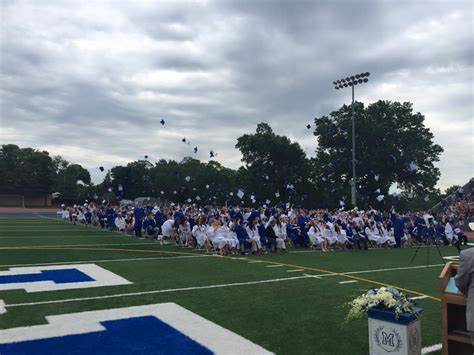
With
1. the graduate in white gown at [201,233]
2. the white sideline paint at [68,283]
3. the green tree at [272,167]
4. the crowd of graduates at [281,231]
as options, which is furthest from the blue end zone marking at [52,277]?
the green tree at [272,167]

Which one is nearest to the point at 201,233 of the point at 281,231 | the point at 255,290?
the point at 281,231

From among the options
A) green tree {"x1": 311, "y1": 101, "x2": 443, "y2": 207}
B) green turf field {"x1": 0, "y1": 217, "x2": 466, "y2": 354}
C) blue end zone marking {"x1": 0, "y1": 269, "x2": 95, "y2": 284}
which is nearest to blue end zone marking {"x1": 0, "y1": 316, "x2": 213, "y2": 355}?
green turf field {"x1": 0, "y1": 217, "x2": 466, "y2": 354}

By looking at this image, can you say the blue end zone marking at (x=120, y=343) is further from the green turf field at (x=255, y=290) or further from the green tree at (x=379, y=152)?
the green tree at (x=379, y=152)

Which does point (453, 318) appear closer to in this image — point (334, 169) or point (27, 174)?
point (334, 169)

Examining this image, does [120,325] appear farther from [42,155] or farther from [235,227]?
[42,155]

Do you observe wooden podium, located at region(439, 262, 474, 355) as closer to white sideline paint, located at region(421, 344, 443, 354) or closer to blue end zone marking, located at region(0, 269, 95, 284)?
white sideline paint, located at region(421, 344, 443, 354)

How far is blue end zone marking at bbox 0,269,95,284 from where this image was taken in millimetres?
10341

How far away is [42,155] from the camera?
298 ft

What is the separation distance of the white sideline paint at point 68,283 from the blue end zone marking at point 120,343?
3.47 metres

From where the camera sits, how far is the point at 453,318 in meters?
5.25

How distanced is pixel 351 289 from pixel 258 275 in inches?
106

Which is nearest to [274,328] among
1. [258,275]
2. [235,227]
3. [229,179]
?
[258,275]

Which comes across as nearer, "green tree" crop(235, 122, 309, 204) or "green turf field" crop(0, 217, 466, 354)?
"green turf field" crop(0, 217, 466, 354)

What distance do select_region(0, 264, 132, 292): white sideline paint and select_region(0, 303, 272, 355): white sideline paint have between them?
2.45 m
